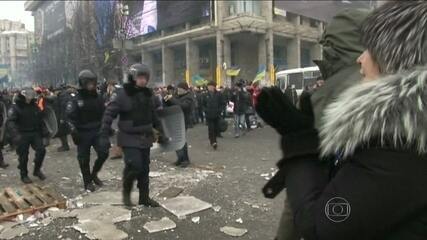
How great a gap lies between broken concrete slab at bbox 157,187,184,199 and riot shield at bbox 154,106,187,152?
1.97ft

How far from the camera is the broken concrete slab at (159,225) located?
18.1ft

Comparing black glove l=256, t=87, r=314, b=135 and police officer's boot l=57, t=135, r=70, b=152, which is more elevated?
black glove l=256, t=87, r=314, b=135

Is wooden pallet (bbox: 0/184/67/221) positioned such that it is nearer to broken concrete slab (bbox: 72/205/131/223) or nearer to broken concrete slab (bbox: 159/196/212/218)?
broken concrete slab (bbox: 72/205/131/223)

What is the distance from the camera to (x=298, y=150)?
1436 millimetres

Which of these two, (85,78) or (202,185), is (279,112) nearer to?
(202,185)

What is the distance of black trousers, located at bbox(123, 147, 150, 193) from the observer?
245 inches

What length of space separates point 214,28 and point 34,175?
128 ft

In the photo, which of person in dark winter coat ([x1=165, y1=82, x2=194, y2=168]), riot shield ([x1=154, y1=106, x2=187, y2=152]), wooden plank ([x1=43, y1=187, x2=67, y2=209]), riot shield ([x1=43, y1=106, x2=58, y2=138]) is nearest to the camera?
wooden plank ([x1=43, y1=187, x2=67, y2=209])

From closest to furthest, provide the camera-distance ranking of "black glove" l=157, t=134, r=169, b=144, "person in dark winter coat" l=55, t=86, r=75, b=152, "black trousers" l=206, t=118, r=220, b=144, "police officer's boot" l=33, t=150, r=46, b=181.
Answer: "black glove" l=157, t=134, r=169, b=144 < "police officer's boot" l=33, t=150, r=46, b=181 < "person in dark winter coat" l=55, t=86, r=75, b=152 < "black trousers" l=206, t=118, r=220, b=144

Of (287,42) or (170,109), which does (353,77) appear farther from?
(287,42)

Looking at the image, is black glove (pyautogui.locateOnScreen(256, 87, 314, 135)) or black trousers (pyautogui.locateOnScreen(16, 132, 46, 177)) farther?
black trousers (pyautogui.locateOnScreen(16, 132, 46, 177))

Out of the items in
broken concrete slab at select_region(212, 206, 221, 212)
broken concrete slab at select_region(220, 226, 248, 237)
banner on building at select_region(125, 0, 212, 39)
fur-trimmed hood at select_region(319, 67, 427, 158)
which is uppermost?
banner on building at select_region(125, 0, 212, 39)

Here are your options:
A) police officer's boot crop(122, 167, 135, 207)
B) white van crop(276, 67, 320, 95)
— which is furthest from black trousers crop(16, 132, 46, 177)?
white van crop(276, 67, 320, 95)

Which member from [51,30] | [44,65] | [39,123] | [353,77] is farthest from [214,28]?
[353,77]
